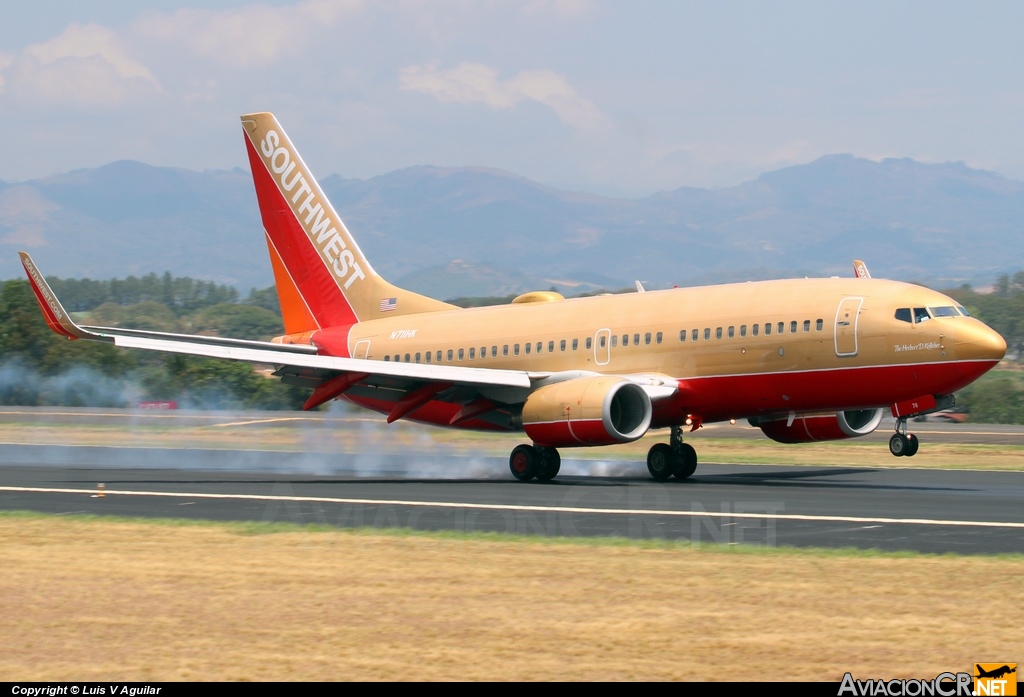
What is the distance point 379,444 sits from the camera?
42750mm

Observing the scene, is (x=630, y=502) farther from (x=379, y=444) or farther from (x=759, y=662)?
(x=379, y=444)

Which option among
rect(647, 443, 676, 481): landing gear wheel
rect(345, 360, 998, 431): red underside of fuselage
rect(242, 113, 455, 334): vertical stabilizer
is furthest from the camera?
rect(242, 113, 455, 334): vertical stabilizer

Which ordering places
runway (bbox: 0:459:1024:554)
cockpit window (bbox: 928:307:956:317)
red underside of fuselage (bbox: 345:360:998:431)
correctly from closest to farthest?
runway (bbox: 0:459:1024:554) → red underside of fuselage (bbox: 345:360:998:431) → cockpit window (bbox: 928:307:956:317)

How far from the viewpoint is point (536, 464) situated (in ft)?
102

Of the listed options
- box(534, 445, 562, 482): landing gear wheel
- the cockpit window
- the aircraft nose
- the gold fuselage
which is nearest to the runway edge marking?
box(534, 445, 562, 482): landing gear wheel

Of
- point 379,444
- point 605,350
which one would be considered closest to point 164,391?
point 379,444

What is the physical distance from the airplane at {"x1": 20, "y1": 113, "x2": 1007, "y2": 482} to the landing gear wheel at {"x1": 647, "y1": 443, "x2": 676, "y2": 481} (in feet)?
0.11

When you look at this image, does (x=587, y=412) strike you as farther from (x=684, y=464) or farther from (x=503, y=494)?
(x=684, y=464)

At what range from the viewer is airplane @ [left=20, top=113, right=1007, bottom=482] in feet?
92.2

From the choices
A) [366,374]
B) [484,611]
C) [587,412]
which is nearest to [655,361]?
[587,412]

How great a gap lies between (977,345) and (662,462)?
7821 mm

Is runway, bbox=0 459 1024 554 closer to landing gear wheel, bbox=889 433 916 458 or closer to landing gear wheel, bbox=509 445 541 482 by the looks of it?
landing gear wheel, bbox=509 445 541 482

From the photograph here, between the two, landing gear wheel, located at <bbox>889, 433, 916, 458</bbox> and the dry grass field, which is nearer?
the dry grass field

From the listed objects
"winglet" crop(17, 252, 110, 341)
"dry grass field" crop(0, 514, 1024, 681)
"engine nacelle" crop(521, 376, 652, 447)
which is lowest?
"dry grass field" crop(0, 514, 1024, 681)
